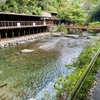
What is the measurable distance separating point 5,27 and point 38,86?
14425mm

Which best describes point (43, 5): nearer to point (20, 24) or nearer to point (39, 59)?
point (20, 24)

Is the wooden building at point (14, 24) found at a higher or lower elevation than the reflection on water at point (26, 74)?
higher

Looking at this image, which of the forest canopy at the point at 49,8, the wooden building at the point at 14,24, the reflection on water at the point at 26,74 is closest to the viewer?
the reflection on water at the point at 26,74

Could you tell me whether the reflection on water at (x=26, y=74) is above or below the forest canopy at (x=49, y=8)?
below

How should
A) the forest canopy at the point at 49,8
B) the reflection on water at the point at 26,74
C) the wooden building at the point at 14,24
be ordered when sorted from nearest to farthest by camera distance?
the reflection on water at the point at 26,74 < the wooden building at the point at 14,24 < the forest canopy at the point at 49,8

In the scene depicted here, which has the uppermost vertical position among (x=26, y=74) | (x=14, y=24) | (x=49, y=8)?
(x=49, y=8)

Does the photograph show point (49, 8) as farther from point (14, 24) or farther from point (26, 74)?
Answer: point (26, 74)

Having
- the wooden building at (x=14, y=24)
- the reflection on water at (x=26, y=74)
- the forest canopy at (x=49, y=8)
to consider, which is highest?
the forest canopy at (x=49, y=8)

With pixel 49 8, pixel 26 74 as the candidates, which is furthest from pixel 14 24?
pixel 49 8

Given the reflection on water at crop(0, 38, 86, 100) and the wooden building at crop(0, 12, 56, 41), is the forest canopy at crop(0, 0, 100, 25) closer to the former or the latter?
the wooden building at crop(0, 12, 56, 41)

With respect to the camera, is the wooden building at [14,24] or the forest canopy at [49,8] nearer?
the wooden building at [14,24]

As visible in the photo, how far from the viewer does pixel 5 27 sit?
71.9 feet

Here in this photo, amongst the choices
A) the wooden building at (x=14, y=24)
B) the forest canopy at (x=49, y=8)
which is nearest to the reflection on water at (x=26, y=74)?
the wooden building at (x=14, y=24)

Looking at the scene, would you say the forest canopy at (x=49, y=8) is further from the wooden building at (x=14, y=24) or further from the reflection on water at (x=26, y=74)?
the reflection on water at (x=26, y=74)
